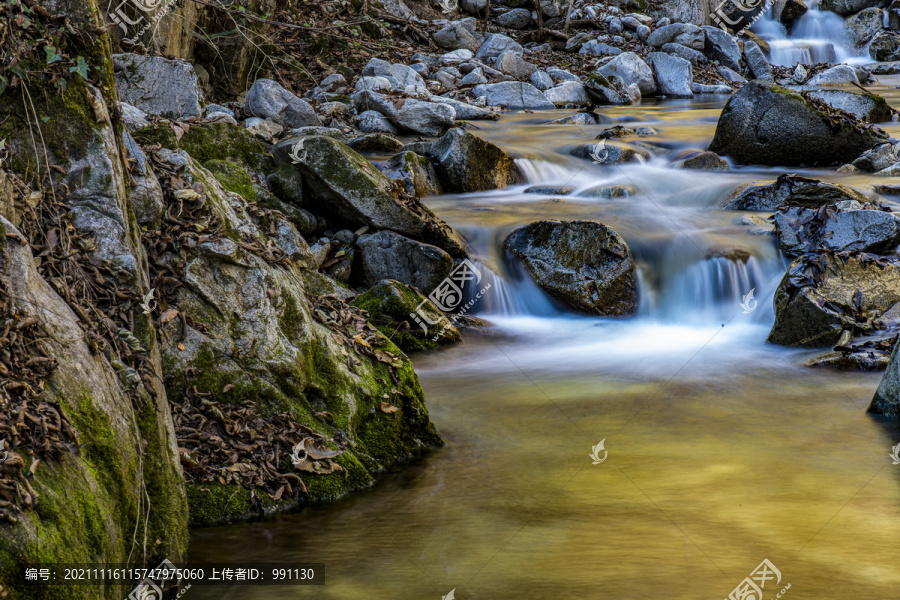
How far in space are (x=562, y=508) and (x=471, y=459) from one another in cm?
82

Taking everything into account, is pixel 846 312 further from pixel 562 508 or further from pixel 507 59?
pixel 507 59

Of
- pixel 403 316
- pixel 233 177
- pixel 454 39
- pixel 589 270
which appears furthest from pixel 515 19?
pixel 233 177

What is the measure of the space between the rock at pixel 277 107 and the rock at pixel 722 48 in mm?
16134

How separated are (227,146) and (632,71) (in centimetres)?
1477

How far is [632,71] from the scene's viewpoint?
66.8 ft

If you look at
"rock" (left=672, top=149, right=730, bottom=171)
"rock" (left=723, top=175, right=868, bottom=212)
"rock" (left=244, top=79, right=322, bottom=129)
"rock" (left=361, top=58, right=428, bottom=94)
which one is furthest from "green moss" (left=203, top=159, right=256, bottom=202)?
"rock" (left=361, top=58, right=428, bottom=94)

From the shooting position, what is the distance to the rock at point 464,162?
10.7 meters

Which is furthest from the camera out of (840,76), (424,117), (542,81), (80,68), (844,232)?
(840,76)

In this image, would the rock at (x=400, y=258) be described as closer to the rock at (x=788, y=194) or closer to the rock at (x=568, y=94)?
the rock at (x=788, y=194)

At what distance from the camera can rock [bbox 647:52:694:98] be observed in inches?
822

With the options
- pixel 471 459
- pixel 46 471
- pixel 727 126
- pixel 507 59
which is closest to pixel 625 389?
pixel 471 459

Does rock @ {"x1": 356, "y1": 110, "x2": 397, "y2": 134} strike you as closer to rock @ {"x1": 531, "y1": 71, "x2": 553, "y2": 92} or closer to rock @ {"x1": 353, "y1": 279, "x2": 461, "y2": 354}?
rock @ {"x1": 531, "y1": 71, "x2": 553, "y2": 92}

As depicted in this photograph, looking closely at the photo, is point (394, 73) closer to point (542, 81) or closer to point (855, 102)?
point (542, 81)

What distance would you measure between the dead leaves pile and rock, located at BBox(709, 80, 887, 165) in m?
10.4
